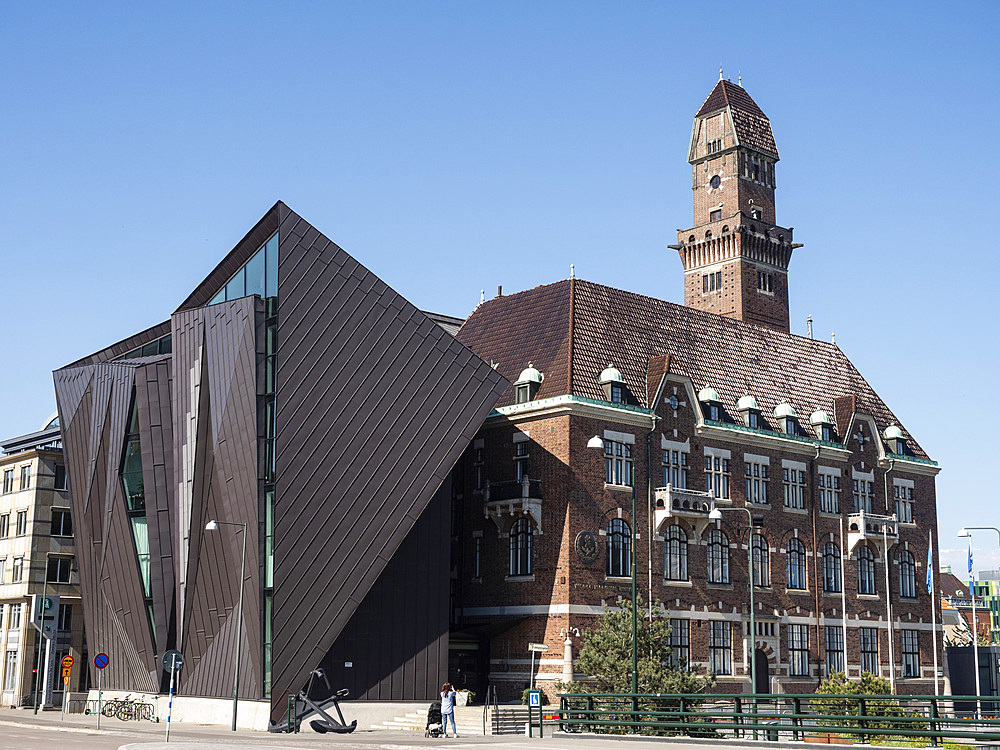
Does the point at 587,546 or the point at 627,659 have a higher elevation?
the point at 587,546

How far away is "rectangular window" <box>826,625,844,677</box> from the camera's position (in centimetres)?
6781

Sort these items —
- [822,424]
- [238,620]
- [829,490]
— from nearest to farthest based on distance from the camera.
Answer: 1. [238,620]
2. [829,490]
3. [822,424]

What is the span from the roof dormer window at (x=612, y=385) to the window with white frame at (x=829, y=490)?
15.7m

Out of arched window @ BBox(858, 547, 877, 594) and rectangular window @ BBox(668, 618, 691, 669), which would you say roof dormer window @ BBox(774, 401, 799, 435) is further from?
rectangular window @ BBox(668, 618, 691, 669)

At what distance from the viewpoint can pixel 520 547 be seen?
5956cm

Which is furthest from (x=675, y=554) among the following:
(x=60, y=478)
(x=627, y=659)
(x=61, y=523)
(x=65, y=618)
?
(x=60, y=478)

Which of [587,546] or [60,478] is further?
[60,478]

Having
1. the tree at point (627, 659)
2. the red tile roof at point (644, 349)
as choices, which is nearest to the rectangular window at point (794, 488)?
the red tile roof at point (644, 349)

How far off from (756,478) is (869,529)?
863 centimetres

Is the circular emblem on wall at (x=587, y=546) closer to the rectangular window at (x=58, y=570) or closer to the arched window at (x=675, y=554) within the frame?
the arched window at (x=675, y=554)

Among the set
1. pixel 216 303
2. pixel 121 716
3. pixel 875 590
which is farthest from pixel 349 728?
pixel 875 590

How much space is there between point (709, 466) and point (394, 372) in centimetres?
2014

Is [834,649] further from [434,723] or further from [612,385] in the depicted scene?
[434,723]

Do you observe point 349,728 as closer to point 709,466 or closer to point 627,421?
point 627,421
